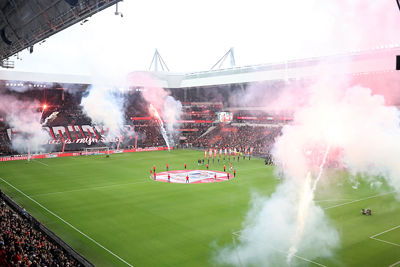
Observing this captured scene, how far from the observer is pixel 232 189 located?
31297mm

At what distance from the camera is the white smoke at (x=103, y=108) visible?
6662cm

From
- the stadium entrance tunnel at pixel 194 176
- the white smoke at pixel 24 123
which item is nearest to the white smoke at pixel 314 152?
the stadium entrance tunnel at pixel 194 176

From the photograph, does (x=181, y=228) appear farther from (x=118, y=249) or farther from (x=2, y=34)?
(x=2, y=34)

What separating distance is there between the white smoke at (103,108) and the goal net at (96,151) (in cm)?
513

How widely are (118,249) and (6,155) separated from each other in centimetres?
4051

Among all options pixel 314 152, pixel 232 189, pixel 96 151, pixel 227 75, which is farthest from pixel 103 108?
pixel 314 152

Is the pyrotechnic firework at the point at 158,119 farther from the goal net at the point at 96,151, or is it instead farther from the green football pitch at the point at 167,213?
the green football pitch at the point at 167,213

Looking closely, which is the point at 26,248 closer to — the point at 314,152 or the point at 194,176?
the point at 314,152

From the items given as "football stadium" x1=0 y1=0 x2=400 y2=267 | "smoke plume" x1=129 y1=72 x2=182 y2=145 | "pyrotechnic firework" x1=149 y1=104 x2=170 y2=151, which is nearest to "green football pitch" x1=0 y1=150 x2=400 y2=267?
→ "football stadium" x1=0 y1=0 x2=400 y2=267

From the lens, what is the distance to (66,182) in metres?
34.3

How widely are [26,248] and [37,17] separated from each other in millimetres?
10972

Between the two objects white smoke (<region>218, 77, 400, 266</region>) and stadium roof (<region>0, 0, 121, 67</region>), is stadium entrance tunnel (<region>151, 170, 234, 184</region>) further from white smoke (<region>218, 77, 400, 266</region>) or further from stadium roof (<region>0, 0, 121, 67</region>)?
stadium roof (<region>0, 0, 121, 67</region>)

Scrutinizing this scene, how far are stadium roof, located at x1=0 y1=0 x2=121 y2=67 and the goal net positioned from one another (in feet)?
123

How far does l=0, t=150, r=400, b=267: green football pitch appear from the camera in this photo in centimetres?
1734
